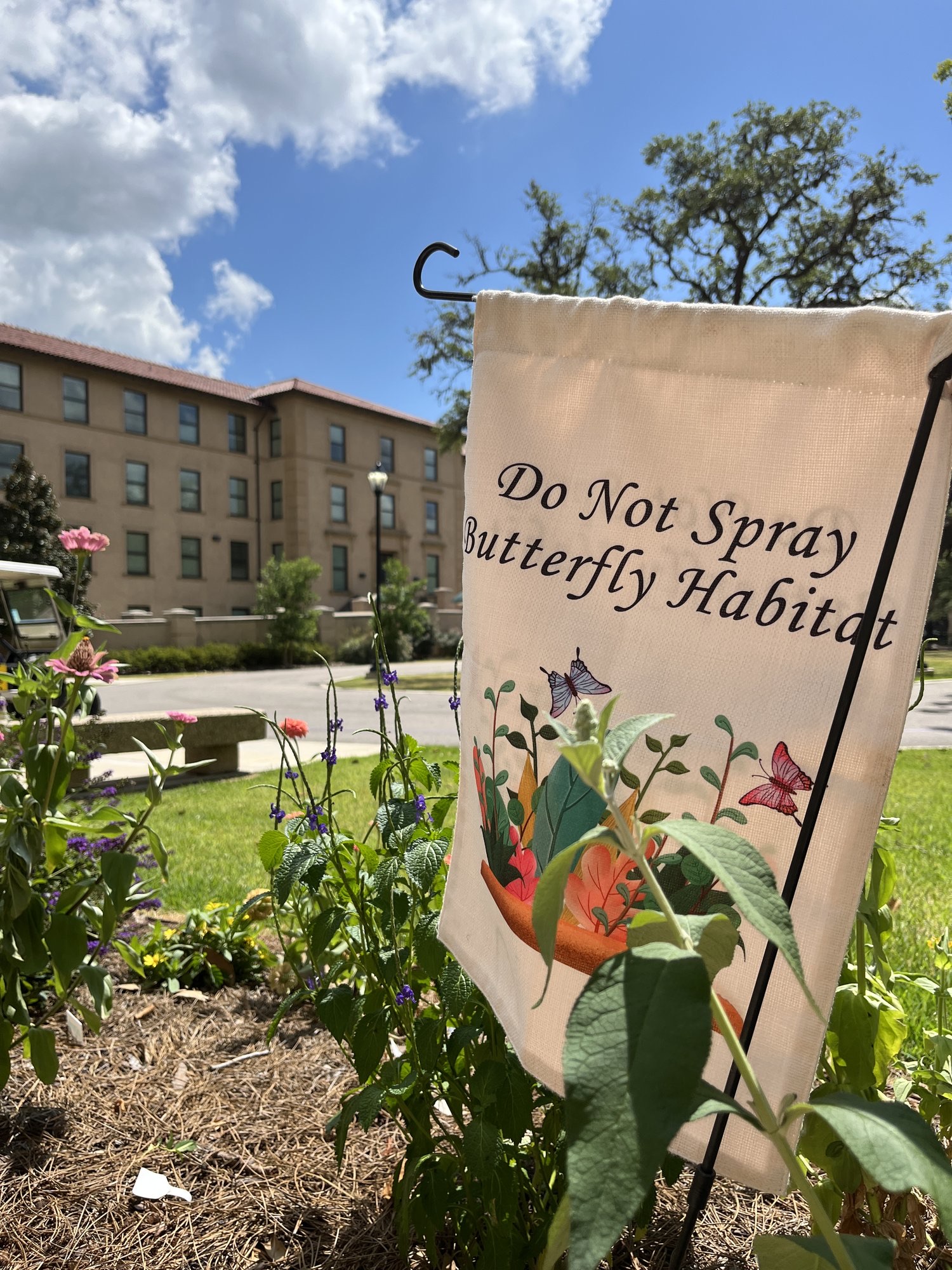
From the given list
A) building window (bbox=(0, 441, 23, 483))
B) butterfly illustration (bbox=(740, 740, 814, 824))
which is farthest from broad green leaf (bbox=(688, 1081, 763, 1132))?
building window (bbox=(0, 441, 23, 483))

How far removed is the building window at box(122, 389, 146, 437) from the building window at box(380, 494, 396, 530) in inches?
418

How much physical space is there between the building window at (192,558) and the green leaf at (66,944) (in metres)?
32.0

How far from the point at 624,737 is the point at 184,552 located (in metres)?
33.6

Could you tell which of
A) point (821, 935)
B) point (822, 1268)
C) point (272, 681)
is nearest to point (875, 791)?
point (821, 935)

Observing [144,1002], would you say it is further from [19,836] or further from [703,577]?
[703,577]

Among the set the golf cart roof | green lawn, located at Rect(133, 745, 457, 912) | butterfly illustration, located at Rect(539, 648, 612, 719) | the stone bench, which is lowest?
green lawn, located at Rect(133, 745, 457, 912)

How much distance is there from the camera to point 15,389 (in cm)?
2755

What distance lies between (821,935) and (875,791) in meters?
0.14

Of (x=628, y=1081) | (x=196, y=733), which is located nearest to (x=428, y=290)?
(x=628, y=1081)

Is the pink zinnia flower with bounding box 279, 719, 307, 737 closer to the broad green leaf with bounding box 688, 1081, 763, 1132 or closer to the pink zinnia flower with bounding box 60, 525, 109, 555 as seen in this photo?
the pink zinnia flower with bounding box 60, 525, 109, 555

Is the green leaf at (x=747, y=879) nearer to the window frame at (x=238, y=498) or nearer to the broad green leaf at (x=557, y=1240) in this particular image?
the broad green leaf at (x=557, y=1240)

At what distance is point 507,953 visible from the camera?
0.98 meters

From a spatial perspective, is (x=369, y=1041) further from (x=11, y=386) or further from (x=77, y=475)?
(x=77, y=475)

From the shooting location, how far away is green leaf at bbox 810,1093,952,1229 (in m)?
0.48
